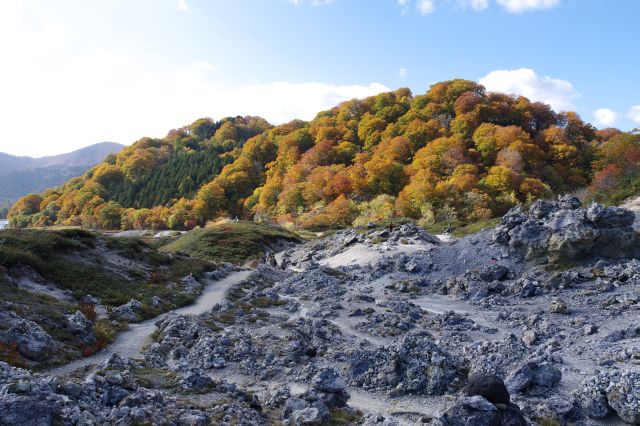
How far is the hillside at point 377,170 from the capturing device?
301ft

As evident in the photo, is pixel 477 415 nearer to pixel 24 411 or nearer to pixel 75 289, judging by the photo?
pixel 24 411

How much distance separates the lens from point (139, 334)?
27172 mm

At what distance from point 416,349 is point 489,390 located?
5.97 meters

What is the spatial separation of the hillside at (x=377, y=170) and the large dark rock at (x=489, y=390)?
66985mm

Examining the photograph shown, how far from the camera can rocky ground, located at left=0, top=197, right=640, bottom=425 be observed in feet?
45.4

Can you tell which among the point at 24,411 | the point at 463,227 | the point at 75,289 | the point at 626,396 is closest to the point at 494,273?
the point at 626,396

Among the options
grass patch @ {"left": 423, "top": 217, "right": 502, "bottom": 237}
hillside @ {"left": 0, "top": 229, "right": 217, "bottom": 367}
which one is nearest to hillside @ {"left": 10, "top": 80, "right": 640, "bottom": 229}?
grass patch @ {"left": 423, "top": 217, "right": 502, "bottom": 237}

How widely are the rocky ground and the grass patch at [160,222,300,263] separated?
26.6m

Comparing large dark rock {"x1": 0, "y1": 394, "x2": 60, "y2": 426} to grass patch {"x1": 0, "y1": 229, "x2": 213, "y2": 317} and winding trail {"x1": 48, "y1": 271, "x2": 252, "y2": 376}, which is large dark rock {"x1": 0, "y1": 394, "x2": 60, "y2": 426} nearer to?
winding trail {"x1": 48, "y1": 271, "x2": 252, "y2": 376}

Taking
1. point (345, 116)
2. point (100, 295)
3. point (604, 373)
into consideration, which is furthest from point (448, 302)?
point (345, 116)

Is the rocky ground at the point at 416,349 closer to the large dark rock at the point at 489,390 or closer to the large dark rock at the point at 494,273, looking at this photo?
the large dark rock at the point at 489,390

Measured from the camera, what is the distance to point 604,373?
17078 mm

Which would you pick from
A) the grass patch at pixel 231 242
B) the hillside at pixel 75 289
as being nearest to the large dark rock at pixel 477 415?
the hillside at pixel 75 289

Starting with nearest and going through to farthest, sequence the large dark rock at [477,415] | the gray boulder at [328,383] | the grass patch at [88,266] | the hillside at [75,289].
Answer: the large dark rock at [477,415] → the gray boulder at [328,383] → the hillside at [75,289] → the grass patch at [88,266]
